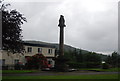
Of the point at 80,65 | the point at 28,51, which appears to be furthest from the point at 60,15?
the point at 28,51

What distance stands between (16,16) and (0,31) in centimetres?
394

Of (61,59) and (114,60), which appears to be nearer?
(61,59)

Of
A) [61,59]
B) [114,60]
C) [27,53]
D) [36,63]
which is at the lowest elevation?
[36,63]

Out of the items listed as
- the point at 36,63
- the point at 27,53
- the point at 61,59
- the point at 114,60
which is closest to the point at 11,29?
the point at 61,59

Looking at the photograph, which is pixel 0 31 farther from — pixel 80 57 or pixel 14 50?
pixel 80 57

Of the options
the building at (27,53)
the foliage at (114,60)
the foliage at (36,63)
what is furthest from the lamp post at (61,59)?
the foliage at (114,60)

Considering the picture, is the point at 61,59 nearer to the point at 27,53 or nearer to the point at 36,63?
the point at 36,63

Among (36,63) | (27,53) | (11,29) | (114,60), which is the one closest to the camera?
(11,29)

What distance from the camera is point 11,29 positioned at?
980 inches

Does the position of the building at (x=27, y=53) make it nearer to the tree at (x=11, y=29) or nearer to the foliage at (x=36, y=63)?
the foliage at (x=36, y=63)

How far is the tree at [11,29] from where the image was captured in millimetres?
24422

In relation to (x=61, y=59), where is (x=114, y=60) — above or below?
above

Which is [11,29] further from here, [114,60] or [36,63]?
[114,60]

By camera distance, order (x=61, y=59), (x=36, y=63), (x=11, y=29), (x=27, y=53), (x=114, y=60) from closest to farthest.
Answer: (x=11, y=29) < (x=61, y=59) < (x=36, y=63) < (x=27, y=53) < (x=114, y=60)
